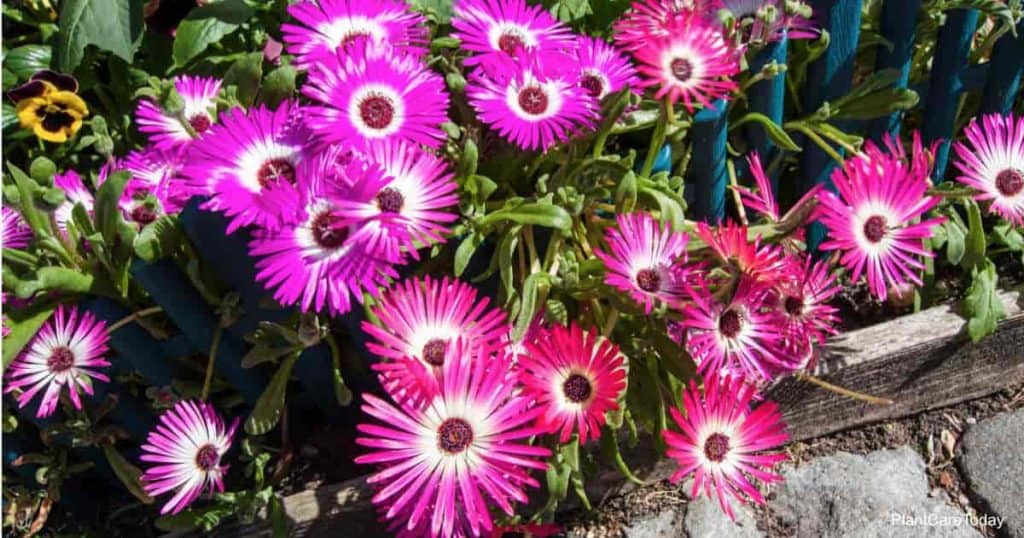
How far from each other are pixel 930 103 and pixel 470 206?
2.85 ft

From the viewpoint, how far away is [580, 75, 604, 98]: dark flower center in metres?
1.30

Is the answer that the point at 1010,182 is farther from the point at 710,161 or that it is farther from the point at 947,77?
the point at 710,161

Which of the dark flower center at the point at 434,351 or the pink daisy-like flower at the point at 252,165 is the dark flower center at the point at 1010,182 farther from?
the pink daisy-like flower at the point at 252,165

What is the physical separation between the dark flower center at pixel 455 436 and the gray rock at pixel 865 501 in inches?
29.5

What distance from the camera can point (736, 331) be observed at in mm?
1265

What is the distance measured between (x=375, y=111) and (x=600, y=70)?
320 millimetres

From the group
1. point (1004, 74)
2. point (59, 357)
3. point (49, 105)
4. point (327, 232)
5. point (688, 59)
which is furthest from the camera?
point (1004, 74)

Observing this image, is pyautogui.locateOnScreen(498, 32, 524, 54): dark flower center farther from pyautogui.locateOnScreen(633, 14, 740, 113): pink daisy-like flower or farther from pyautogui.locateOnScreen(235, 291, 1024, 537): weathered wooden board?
pyautogui.locateOnScreen(235, 291, 1024, 537): weathered wooden board

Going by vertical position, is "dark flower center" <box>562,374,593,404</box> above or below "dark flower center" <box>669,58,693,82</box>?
below

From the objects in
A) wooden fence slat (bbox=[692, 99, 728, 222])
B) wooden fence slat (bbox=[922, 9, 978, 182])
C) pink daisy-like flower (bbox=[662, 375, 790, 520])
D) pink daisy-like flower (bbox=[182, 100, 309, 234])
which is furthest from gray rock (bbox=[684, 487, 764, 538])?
pink daisy-like flower (bbox=[182, 100, 309, 234])

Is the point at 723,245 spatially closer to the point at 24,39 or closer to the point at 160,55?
the point at 160,55

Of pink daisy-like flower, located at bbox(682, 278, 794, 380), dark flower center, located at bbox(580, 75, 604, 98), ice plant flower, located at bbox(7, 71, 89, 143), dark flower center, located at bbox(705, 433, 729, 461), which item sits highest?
dark flower center, located at bbox(580, 75, 604, 98)

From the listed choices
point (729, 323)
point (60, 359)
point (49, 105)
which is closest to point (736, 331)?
point (729, 323)

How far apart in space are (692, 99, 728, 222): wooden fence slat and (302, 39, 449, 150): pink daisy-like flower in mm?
427
